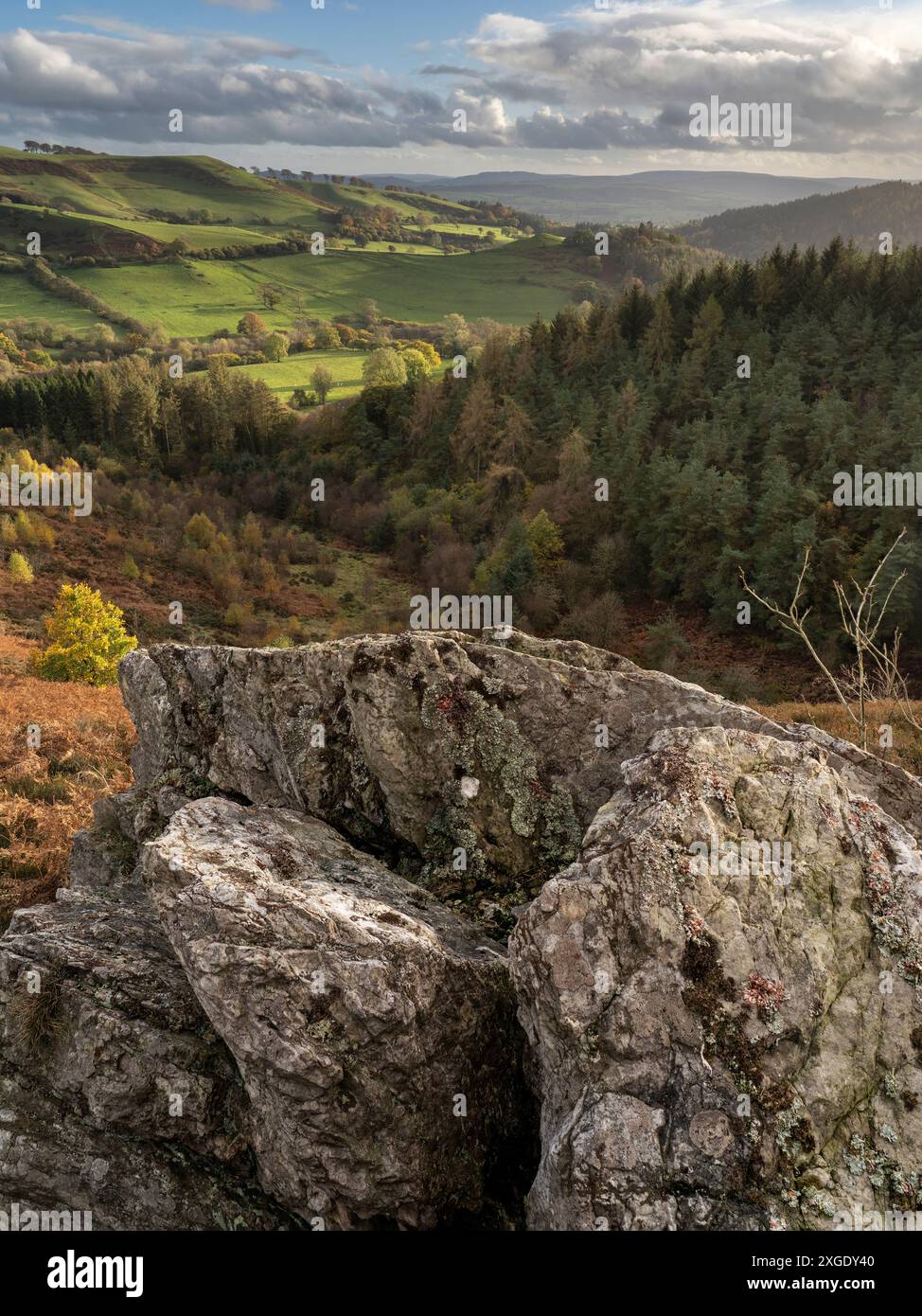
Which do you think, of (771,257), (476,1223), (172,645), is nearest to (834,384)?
(771,257)

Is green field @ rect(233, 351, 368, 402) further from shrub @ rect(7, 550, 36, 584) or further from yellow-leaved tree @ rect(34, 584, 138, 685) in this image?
yellow-leaved tree @ rect(34, 584, 138, 685)

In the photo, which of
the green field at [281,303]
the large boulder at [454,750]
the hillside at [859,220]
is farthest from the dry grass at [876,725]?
the green field at [281,303]

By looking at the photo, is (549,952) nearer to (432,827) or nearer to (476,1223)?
(476,1223)

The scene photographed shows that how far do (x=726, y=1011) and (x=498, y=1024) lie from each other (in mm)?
2185

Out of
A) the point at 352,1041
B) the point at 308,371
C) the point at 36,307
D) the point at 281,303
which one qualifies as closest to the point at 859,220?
the point at 308,371

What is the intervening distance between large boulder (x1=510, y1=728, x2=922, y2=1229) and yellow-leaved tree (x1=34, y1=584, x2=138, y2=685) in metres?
29.7

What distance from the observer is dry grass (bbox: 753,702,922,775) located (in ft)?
61.8

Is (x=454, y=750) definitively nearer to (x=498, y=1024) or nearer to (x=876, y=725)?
(x=498, y=1024)

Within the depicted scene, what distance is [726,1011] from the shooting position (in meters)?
5.92

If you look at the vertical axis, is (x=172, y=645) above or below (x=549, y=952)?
above

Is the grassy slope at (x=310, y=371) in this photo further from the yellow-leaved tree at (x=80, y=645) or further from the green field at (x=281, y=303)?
the yellow-leaved tree at (x=80, y=645)

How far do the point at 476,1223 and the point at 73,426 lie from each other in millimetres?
116633

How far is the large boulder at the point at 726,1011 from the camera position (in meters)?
5.43
